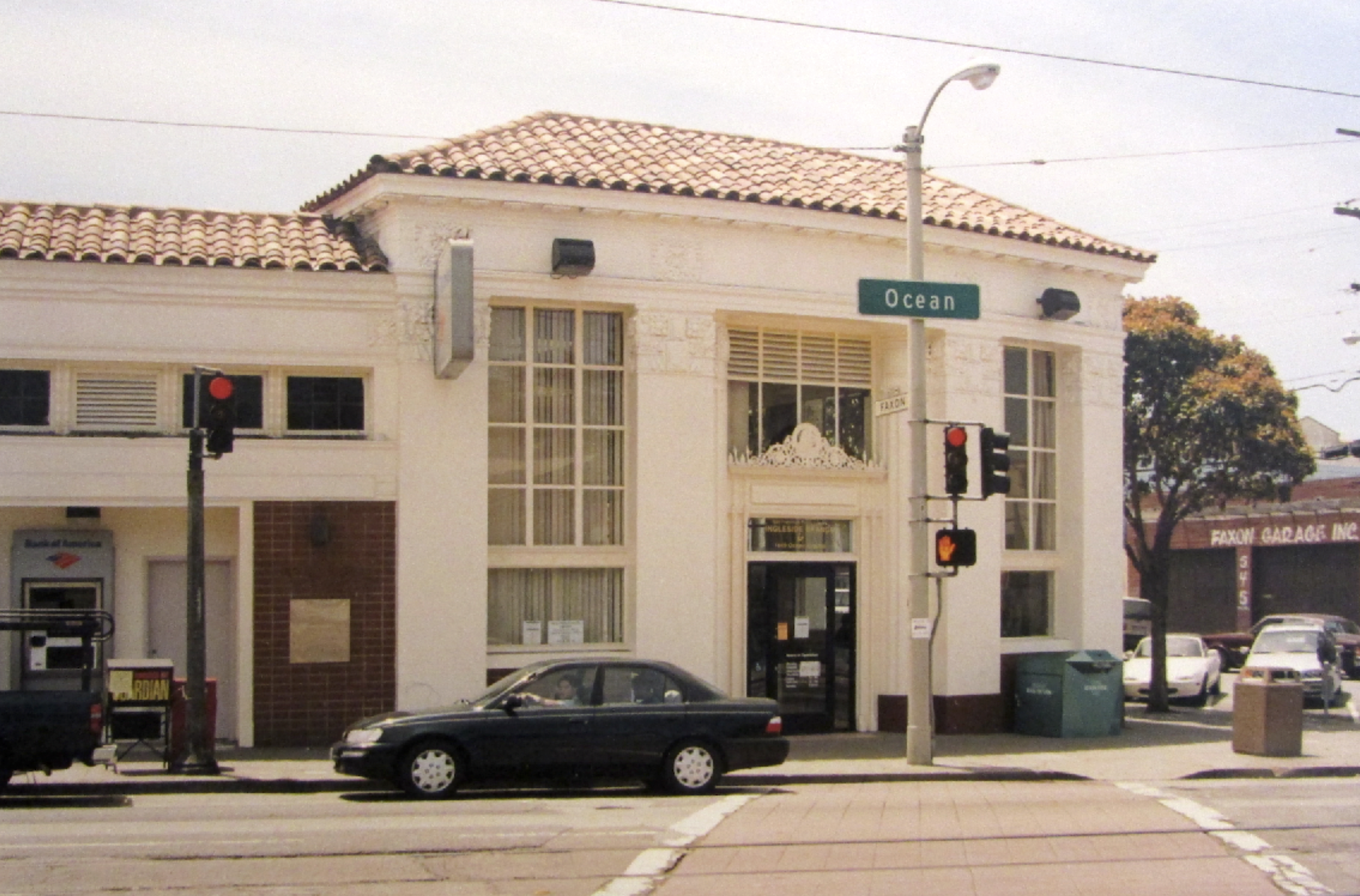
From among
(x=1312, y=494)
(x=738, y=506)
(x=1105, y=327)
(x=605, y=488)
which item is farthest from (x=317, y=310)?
(x=1312, y=494)

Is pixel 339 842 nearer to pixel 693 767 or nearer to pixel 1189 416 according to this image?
pixel 693 767

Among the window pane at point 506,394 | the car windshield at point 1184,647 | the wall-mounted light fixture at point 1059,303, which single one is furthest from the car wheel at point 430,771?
the car windshield at point 1184,647

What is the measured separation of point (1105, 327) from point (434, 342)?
9721mm

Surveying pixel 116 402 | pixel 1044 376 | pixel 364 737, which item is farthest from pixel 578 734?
pixel 1044 376

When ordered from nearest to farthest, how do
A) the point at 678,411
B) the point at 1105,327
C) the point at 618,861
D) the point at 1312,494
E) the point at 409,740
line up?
the point at 618,861
the point at 409,740
the point at 678,411
the point at 1105,327
the point at 1312,494

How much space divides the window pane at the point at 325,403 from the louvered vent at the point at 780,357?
516 cm

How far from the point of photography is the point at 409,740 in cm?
1341

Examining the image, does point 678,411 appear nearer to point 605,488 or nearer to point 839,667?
point 605,488

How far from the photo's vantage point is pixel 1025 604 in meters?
21.2

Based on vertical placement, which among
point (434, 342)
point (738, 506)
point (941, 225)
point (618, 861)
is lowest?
point (618, 861)

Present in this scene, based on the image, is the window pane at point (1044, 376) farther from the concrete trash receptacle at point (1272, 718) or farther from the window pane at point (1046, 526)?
the concrete trash receptacle at point (1272, 718)

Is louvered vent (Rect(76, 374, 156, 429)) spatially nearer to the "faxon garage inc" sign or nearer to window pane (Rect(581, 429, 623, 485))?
window pane (Rect(581, 429, 623, 485))

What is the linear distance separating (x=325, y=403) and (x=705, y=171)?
5818mm

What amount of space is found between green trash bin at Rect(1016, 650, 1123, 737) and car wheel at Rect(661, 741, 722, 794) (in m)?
7.15
